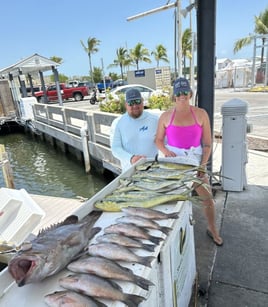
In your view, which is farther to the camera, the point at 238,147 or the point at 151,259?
the point at 238,147

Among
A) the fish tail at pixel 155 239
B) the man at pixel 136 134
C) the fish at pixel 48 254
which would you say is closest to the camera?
the fish at pixel 48 254

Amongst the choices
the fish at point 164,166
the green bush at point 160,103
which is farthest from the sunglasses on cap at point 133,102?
the green bush at point 160,103

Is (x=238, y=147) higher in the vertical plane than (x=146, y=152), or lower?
lower

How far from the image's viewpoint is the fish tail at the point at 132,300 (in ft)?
3.36

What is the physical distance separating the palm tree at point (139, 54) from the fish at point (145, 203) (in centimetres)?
4076

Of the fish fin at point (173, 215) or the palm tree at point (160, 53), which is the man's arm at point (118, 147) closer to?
the fish fin at point (173, 215)

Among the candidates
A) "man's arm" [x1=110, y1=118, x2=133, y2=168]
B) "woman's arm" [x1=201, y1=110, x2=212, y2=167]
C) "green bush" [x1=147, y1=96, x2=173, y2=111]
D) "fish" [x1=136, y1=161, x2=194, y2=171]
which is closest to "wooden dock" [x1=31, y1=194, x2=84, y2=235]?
"man's arm" [x1=110, y1=118, x2=133, y2=168]

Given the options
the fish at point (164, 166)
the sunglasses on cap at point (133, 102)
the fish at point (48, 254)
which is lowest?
the fish at point (164, 166)

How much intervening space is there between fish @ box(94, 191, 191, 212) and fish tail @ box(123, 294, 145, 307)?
627 mm

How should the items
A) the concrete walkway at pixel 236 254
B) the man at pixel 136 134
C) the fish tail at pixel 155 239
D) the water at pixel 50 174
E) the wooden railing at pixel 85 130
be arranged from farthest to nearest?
the water at pixel 50 174 < the wooden railing at pixel 85 130 < the man at pixel 136 134 < the concrete walkway at pixel 236 254 < the fish tail at pixel 155 239

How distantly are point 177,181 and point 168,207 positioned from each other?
0.25m

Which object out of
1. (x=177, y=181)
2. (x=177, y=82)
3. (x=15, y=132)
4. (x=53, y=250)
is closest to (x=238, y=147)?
(x=177, y=82)

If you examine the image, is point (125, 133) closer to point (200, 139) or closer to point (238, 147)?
point (200, 139)

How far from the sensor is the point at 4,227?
154 inches
